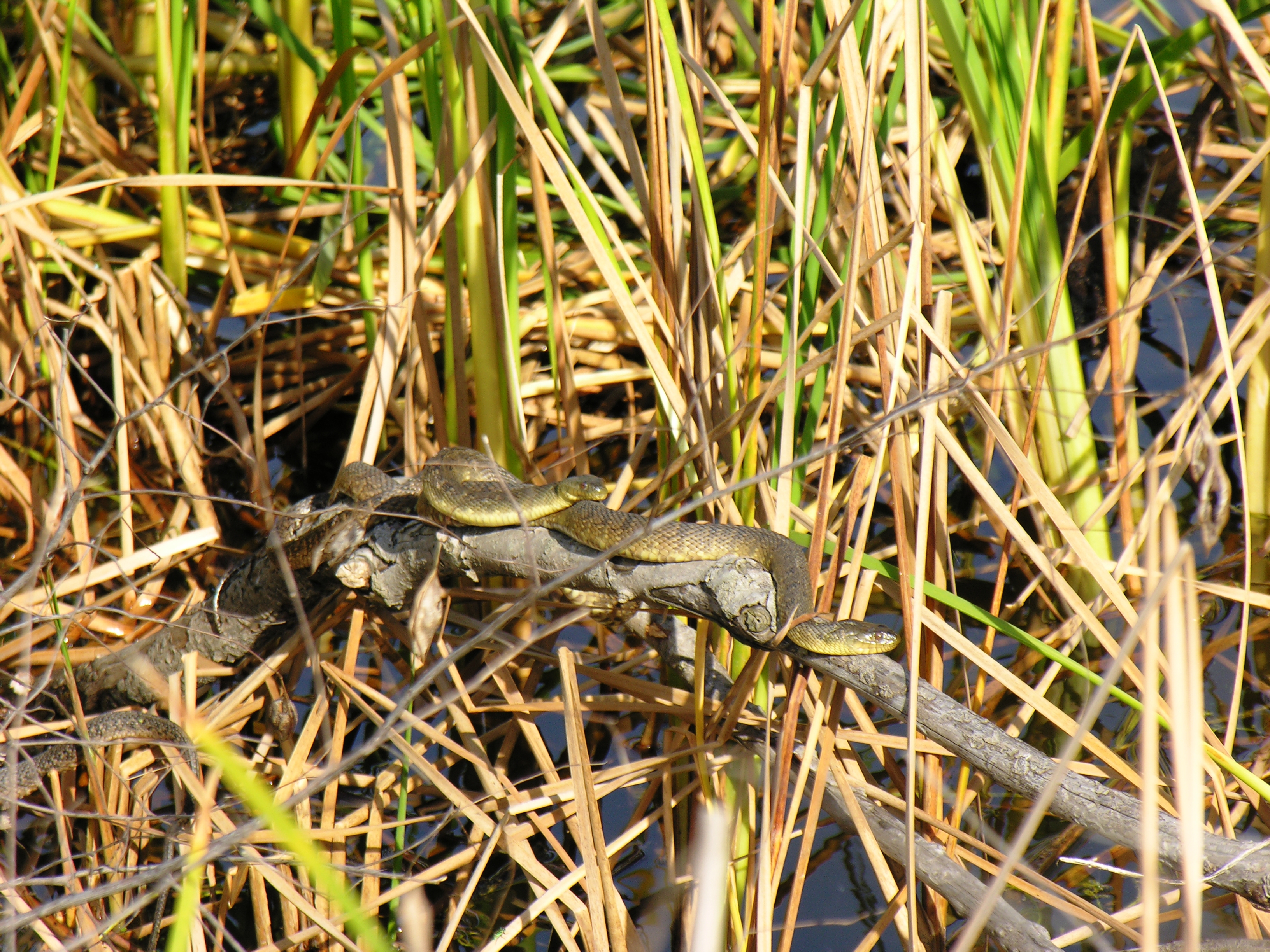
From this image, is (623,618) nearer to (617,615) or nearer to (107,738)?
(617,615)

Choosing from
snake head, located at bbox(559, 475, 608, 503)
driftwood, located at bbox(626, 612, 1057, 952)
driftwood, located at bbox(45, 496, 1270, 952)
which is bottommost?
driftwood, located at bbox(626, 612, 1057, 952)

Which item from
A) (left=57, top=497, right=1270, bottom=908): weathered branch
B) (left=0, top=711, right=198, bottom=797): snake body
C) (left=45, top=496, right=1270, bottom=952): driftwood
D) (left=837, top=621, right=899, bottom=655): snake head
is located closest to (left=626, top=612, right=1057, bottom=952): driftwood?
(left=45, top=496, right=1270, bottom=952): driftwood

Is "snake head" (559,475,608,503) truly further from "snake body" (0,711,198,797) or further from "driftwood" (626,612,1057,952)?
"snake body" (0,711,198,797)

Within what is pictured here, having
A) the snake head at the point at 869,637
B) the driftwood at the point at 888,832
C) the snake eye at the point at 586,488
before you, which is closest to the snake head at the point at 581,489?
the snake eye at the point at 586,488

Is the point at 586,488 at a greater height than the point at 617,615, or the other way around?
the point at 586,488

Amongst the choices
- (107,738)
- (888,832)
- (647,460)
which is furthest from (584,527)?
(647,460)

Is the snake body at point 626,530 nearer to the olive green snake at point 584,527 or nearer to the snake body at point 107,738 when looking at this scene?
the olive green snake at point 584,527

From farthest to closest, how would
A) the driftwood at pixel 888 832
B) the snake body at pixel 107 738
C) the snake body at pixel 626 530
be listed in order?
1. the snake body at pixel 107 738
2. the snake body at pixel 626 530
3. the driftwood at pixel 888 832
